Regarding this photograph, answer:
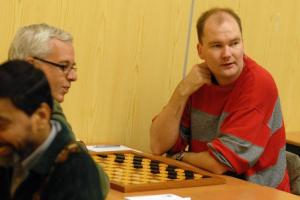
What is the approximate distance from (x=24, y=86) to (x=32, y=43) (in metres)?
0.88

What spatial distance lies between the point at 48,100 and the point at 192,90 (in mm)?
1783

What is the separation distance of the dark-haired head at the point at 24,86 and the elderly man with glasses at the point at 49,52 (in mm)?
783

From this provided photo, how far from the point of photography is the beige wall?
2852 mm

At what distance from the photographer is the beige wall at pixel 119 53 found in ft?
9.36

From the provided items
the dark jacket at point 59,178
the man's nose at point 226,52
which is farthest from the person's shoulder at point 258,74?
the dark jacket at point 59,178

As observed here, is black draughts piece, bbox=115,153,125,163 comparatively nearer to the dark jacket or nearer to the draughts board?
the draughts board

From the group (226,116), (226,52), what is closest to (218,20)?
(226,52)

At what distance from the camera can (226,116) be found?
277 centimetres

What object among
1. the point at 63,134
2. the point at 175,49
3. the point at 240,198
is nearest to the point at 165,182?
the point at 240,198

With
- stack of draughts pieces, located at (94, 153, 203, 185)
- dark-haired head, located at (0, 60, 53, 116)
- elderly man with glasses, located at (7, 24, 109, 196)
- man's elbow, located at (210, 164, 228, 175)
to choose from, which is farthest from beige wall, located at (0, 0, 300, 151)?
dark-haired head, located at (0, 60, 53, 116)

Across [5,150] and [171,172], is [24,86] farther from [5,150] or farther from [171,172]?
[171,172]

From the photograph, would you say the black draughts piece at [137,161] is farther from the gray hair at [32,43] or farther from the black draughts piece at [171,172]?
the gray hair at [32,43]

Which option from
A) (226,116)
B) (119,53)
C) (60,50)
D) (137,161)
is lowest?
(137,161)

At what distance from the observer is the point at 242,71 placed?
2824mm
